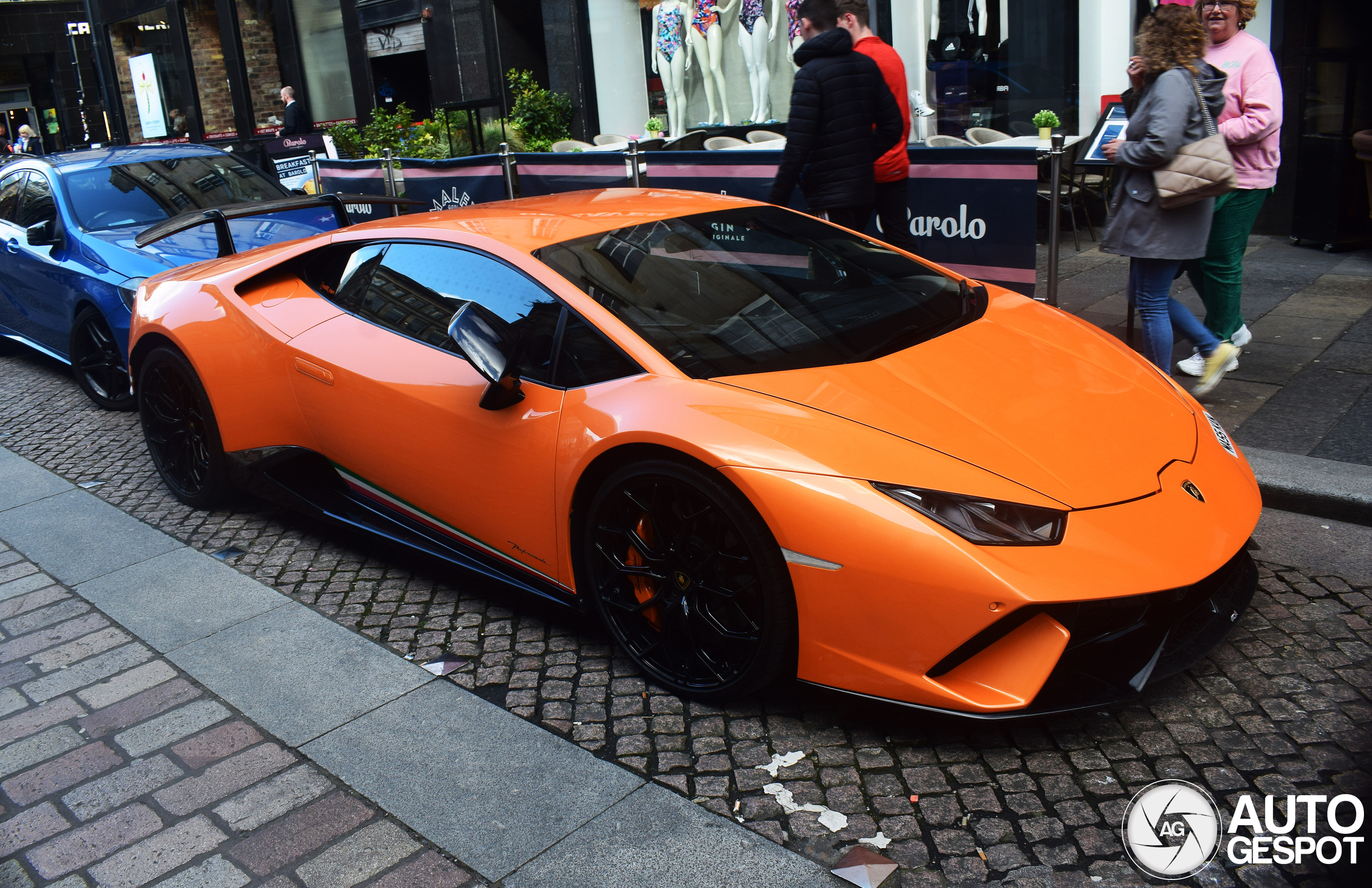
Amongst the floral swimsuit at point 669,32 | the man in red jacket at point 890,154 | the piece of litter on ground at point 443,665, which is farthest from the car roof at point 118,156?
the floral swimsuit at point 669,32

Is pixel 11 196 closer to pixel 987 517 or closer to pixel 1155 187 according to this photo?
pixel 1155 187

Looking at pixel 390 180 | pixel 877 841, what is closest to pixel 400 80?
pixel 390 180

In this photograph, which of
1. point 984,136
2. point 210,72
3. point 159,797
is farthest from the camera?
point 210,72

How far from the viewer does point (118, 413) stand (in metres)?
6.97

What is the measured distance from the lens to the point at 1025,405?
3.06 meters

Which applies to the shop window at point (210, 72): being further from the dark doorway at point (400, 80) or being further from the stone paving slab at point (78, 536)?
the stone paving slab at point (78, 536)

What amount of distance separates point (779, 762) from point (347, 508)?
6.96 feet

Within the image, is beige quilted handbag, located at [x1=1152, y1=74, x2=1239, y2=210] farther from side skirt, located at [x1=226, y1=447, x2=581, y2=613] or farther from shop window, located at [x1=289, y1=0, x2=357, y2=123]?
shop window, located at [x1=289, y1=0, x2=357, y2=123]

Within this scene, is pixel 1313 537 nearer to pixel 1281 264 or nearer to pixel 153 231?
pixel 1281 264

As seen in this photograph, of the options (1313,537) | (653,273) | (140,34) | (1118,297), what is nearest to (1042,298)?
(1118,297)

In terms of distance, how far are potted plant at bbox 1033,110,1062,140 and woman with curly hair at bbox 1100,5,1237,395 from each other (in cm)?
514

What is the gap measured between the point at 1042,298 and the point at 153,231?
5306 millimetres

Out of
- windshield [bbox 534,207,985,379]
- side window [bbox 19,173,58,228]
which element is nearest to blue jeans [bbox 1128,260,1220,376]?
windshield [bbox 534,207,985,379]

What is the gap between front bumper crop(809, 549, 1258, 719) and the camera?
2.54m
